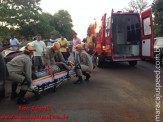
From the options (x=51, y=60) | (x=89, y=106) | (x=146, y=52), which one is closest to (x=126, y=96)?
(x=89, y=106)

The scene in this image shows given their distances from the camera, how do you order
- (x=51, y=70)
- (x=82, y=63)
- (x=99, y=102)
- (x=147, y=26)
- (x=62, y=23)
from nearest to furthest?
(x=99, y=102)
(x=51, y=70)
(x=82, y=63)
(x=147, y=26)
(x=62, y=23)

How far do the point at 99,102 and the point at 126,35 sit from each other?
6.43 m

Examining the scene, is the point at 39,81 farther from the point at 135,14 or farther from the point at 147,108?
the point at 135,14

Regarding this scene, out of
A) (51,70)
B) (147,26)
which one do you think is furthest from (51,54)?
(147,26)

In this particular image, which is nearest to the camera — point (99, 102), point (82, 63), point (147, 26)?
point (99, 102)

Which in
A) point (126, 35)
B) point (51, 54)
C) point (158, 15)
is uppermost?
point (158, 15)

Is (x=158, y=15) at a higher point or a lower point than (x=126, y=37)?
higher

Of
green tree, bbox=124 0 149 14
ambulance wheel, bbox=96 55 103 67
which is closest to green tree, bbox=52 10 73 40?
green tree, bbox=124 0 149 14

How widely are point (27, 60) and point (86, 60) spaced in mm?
2453

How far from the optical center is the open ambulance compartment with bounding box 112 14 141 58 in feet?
27.9

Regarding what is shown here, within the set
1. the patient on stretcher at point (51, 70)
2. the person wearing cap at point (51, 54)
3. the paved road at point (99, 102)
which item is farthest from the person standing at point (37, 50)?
the paved road at point (99, 102)

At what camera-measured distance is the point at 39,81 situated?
4.38m

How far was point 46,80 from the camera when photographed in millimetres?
4574

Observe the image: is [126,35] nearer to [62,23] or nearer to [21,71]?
[21,71]
